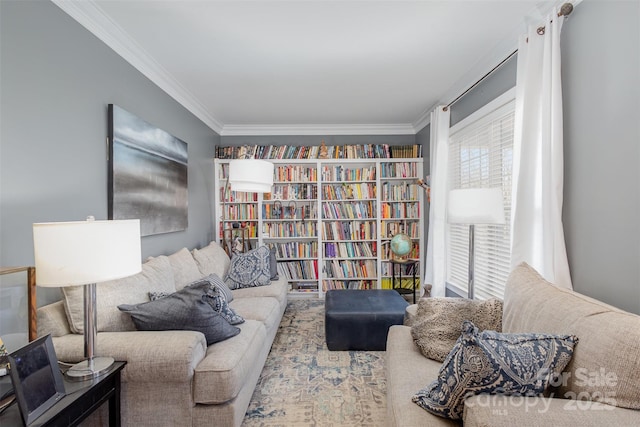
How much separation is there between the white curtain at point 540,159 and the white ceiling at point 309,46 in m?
0.30

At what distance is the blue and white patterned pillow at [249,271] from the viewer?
3.28 meters

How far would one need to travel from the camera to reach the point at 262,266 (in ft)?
11.1

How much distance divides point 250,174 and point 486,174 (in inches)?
86.7

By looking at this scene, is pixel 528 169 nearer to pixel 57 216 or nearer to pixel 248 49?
pixel 248 49

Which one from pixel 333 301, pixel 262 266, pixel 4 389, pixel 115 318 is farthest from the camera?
pixel 262 266

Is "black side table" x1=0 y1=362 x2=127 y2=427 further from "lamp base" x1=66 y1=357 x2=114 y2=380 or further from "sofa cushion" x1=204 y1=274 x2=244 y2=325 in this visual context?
"sofa cushion" x1=204 y1=274 x2=244 y2=325

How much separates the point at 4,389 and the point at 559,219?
2.65m

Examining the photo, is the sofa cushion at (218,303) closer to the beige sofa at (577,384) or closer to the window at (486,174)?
the beige sofa at (577,384)

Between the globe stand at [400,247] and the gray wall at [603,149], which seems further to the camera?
the globe stand at [400,247]

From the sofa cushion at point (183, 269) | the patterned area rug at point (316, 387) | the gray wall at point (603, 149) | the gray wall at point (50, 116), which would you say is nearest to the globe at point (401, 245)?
the patterned area rug at point (316, 387)

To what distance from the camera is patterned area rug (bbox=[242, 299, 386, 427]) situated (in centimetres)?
188

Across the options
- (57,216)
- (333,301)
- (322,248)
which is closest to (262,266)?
(333,301)

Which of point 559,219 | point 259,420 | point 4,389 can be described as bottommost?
point 259,420

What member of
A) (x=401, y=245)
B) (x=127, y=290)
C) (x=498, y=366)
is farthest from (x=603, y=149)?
(x=127, y=290)
